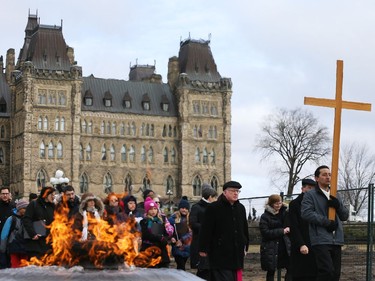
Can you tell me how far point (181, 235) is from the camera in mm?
16625

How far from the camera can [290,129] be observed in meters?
94.4

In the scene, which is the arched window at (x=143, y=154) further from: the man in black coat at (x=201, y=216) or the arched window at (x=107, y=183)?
the man in black coat at (x=201, y=216)

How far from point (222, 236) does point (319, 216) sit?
3.73 feet

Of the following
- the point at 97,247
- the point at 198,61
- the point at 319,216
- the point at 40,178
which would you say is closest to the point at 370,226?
the point at 319,216

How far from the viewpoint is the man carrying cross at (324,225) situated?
11719 millimetres

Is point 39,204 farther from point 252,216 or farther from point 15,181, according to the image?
point 15,181

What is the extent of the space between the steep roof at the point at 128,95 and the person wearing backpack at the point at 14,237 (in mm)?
88969

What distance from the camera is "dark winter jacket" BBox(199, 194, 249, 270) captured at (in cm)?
1179

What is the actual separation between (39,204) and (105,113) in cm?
9137

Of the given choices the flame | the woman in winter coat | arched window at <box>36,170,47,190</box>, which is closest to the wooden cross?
the woman in winter coat

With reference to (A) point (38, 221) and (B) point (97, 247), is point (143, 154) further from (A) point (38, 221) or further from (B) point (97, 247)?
(B) point (97, 247)

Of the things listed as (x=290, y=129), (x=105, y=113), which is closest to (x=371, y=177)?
(x=290, y=129)

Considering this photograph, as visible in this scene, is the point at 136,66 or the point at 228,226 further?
the point at 136,66

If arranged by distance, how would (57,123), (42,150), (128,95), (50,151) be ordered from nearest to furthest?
(42,150)
(50,151)
(57,123)
(128,95)
